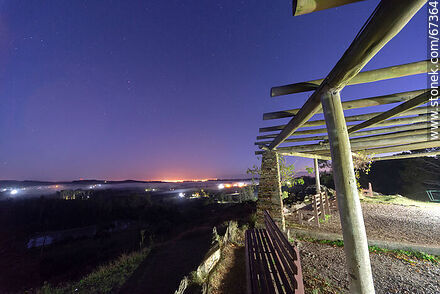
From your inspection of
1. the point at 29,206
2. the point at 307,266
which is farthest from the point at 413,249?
the point at 29,206

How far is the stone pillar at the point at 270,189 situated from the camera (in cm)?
538

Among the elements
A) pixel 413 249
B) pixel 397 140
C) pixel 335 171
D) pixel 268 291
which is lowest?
pixel 413 249

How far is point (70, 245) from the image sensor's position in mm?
15891

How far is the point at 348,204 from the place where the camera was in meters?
1.79

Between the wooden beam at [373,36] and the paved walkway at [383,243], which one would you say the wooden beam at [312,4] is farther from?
the paved walkway at [383,243]

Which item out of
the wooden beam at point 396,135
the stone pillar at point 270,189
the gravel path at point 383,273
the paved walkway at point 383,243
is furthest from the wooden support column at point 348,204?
the paved walkway at point 383,243

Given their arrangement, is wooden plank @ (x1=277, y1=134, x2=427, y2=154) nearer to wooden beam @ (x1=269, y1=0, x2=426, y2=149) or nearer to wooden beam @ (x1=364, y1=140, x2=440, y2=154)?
wooden beam @ (x1=364, y1=140, x2=440, y2=154)

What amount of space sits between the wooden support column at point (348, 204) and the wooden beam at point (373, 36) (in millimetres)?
250

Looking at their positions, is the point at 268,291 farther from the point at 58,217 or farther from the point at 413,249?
the point at 58,217

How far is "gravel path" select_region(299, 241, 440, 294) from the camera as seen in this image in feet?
10.5

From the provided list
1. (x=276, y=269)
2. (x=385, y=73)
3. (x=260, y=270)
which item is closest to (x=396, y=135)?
(x=385, y=73)

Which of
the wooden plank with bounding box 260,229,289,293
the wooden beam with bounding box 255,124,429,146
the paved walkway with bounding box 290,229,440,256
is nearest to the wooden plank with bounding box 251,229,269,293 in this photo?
the wooden plank with bounding box 260,229,289,293

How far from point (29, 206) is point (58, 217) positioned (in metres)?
6.44

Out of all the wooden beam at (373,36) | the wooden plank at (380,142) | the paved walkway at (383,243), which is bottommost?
the paved walkway at (383,243)
